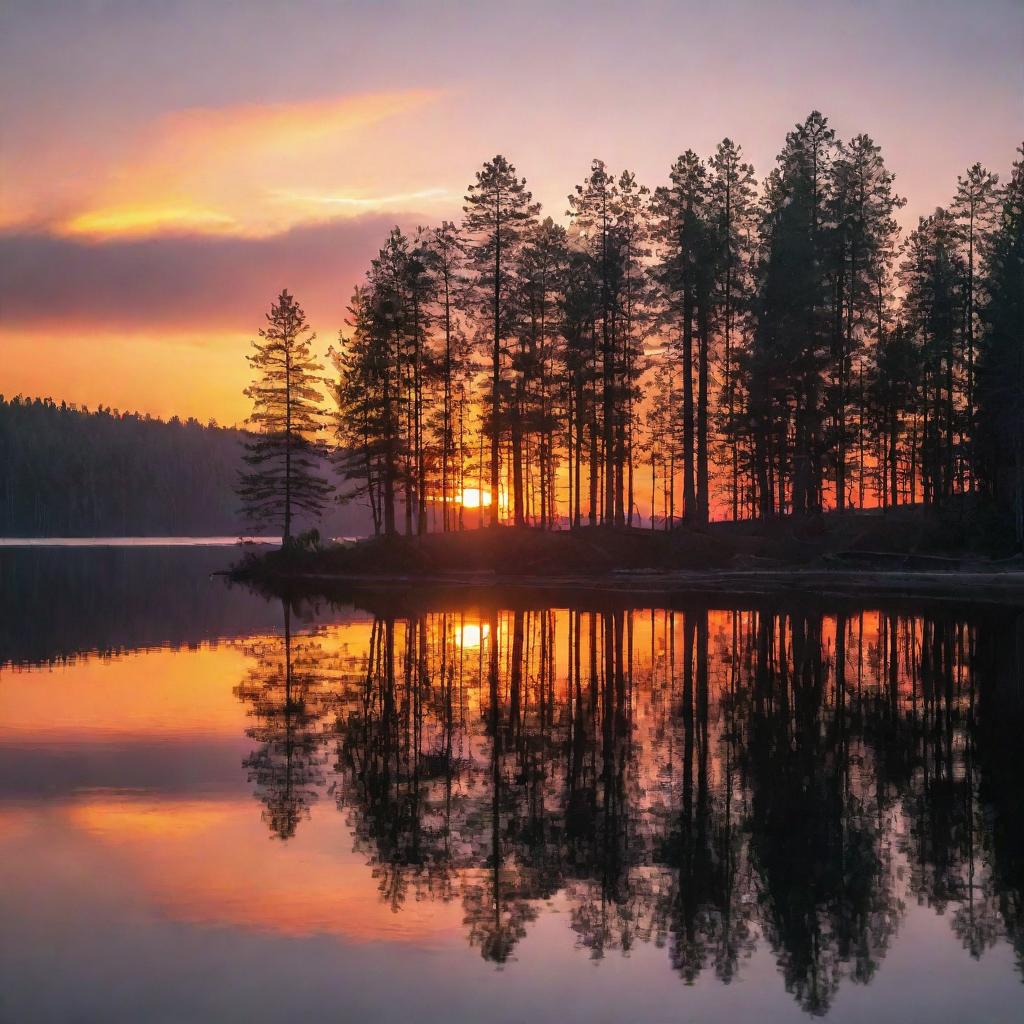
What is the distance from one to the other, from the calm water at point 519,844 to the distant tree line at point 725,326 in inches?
1364

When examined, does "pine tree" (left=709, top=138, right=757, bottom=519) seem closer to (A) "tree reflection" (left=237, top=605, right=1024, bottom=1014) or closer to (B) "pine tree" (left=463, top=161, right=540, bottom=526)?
A: (B) "pine tree" (left=463, top=161, right=540, bottom=526)

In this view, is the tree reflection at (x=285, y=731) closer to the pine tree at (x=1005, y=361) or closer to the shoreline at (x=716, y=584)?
the shoreline at (x=716, y=584)

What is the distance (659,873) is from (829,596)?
113 ft

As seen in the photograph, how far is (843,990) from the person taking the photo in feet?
25.1

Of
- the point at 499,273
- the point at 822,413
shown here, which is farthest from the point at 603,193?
the point at 822,413

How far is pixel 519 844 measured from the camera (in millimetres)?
10766

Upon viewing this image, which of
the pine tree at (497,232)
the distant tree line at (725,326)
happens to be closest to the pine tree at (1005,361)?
the distant tree line at (725,326)

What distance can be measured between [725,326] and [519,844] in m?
52.5

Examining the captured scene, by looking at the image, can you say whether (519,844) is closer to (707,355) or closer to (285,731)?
(285,731)

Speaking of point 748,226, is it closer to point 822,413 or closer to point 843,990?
point 822,413

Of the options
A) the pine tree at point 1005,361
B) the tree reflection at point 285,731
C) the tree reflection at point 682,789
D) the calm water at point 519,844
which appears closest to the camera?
the calm water at point 519,844

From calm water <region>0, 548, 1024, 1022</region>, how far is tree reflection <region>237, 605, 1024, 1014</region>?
1.9 inches

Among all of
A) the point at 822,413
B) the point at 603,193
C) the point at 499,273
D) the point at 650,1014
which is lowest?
the point at 650,1014

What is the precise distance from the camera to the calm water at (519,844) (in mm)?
7699
